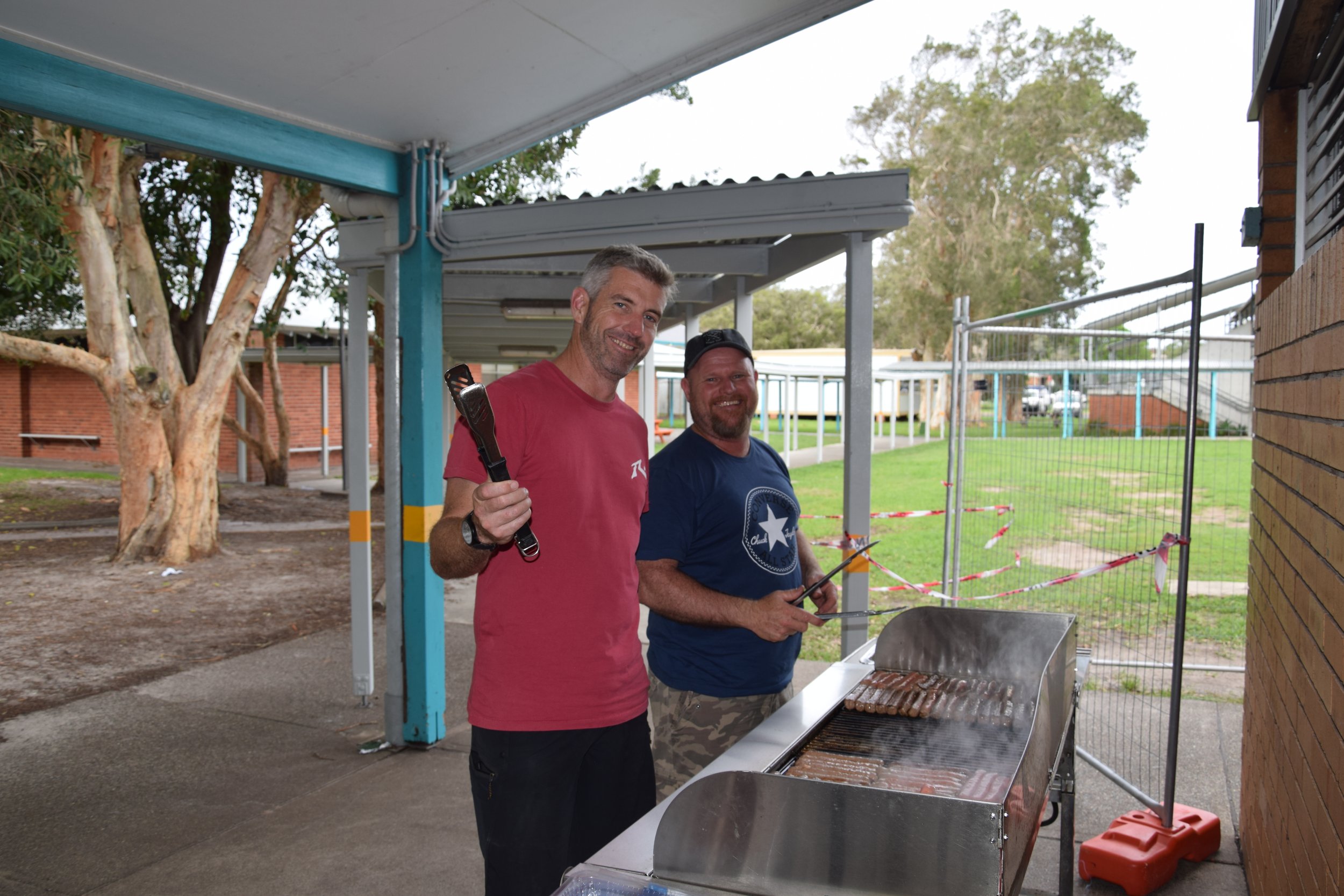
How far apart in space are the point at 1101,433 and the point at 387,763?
4.47 m

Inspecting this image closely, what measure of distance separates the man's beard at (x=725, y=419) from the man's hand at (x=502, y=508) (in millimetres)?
1229

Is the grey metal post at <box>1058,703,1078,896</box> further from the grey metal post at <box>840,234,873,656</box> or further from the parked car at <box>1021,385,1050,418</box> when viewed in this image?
the parked car at <box>1021,385,1050,418</box>

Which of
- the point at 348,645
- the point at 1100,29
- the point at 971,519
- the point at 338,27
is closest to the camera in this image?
the point at 338,27

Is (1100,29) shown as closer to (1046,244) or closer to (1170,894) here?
(1046,244)

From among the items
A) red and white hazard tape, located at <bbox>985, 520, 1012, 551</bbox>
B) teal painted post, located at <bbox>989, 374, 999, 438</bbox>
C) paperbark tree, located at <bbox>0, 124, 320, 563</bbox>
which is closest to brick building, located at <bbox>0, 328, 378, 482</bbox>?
paperbark tree, located at <bbox>0, 124, 320, 563</bbox>

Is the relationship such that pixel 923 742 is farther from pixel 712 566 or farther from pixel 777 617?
pixel 712 566

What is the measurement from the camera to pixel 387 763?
16.5 feet

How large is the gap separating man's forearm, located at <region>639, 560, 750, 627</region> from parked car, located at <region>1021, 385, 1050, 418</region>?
11.9 feet

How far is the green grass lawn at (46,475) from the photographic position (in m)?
22.0

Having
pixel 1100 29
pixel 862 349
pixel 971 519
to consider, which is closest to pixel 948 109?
pixel 1100 29

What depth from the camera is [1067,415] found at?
5.47 m

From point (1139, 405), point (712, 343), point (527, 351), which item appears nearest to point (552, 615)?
point (712, 343)

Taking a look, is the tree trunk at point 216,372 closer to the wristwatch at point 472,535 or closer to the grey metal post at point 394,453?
the grey metal post at point 394,453

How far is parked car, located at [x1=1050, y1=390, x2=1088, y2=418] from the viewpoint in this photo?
533 cm
